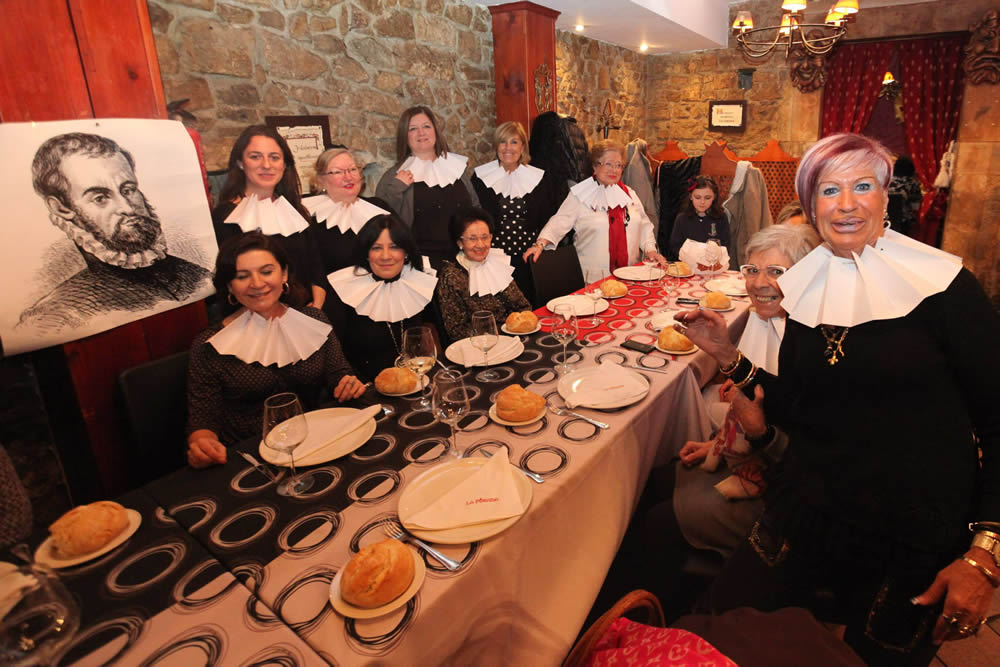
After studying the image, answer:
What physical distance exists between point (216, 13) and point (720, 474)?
3095 mm

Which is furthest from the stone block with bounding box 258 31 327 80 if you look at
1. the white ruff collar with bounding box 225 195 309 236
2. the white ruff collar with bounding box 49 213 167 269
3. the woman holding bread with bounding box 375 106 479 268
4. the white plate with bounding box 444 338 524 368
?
the white plate with bounding box 444 338 524 368

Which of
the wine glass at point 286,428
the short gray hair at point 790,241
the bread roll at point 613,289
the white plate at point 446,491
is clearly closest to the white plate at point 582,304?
the bread roll at point 613,289

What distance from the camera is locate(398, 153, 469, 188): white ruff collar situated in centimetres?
333

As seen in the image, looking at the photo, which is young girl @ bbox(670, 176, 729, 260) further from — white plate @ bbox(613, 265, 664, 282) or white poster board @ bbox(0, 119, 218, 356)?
white poster board @ bbox(0, 119, 218, 356)

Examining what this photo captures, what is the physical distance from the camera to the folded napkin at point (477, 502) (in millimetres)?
1185

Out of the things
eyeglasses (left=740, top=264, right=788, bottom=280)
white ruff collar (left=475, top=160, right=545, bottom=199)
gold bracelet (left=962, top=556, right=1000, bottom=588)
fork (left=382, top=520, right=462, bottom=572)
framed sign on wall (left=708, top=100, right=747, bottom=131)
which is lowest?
gold bracelet (left=962, top=556, right=1000, bottom=588)

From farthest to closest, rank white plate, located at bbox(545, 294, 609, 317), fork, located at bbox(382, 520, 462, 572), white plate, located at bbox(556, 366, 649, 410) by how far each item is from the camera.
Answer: white plate, located at bbox(545, 294, 609, 317), white plate, located at bbox(556, 366, 649, 410), fork, located at bbox(382, 520, 462, 572)

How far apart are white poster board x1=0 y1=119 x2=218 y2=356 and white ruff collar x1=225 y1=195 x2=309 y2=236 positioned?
220mm

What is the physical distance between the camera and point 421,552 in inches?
44.7

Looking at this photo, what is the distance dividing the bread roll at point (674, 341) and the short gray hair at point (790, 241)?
0.41m

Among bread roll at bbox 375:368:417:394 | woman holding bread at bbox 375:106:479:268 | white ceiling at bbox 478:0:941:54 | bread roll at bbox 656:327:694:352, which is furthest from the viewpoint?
white ceiling at bbox 478:0:941:54

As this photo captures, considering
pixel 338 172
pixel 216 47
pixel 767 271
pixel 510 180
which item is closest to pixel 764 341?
pixel 767 271

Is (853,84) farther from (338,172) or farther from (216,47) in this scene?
(216,47)

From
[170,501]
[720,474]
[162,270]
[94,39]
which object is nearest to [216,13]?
[94,39]
